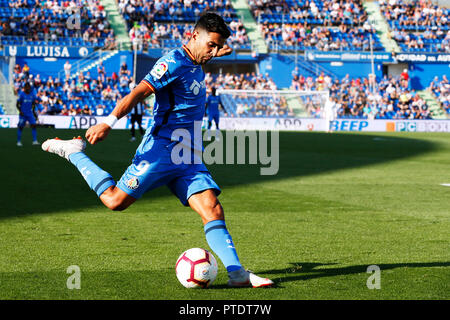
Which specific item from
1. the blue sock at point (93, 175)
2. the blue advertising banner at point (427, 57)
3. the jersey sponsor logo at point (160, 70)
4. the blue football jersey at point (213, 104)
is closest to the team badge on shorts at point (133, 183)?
the blue sock at point (93, 175)

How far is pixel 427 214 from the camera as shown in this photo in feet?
31.8

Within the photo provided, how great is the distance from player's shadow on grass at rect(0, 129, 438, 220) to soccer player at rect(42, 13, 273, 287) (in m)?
4.20

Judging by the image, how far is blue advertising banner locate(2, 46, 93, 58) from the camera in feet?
131

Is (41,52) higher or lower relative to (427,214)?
higher

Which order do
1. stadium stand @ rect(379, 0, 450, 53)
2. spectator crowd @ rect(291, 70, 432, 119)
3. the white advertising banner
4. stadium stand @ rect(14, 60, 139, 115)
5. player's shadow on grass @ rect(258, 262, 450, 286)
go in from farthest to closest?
stadium stand @ rect(379, 0, 450, 53) → spectator crowd @ rect(291, 70, 432, 119) → stadium stand @ rect(14, 60, 139, 115) → the white advertising banner → player's shadow on grass @ rect(258, 262, 450, 286)

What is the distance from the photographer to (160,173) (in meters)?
5.49

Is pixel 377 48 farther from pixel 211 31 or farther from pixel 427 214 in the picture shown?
pixel 211 31

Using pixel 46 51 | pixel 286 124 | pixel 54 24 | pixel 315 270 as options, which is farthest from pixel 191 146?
pixel 54 24

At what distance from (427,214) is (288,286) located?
5035mm

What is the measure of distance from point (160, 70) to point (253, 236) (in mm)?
3145

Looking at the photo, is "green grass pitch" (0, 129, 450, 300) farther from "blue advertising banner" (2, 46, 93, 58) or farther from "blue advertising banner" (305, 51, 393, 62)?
"blue advertising banner" (305, 51, 393, 62)

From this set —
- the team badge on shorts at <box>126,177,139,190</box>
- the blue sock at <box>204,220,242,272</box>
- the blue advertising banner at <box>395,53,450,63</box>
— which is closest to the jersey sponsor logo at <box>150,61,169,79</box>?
the team badge on shorts at <box>126,177,139,190</box>

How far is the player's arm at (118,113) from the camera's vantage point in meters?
4.89
